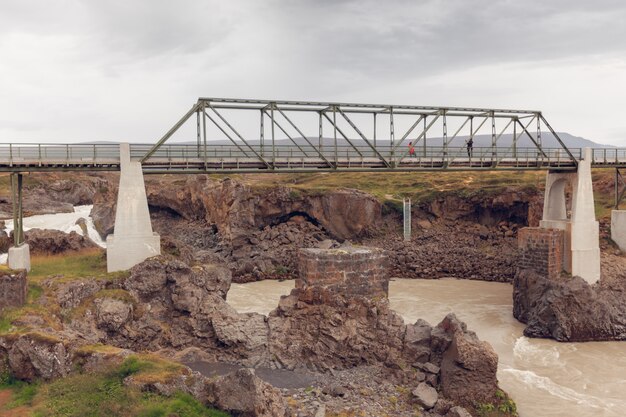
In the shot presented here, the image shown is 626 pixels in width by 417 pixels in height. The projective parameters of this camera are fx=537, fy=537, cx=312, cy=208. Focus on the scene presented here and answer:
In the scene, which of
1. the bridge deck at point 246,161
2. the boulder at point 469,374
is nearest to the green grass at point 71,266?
the bridge deck at point 246,161

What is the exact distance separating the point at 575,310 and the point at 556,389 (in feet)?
35.4

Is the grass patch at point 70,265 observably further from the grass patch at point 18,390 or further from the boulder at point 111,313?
the grass patch at point 18,390

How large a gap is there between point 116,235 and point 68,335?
9.37 meters

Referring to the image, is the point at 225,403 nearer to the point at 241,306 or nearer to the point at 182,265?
the point at 182,265

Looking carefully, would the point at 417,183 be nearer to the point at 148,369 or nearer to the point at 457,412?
the point at 457,412

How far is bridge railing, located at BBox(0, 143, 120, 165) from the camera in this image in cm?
3409

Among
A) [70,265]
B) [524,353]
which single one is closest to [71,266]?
[70,265]

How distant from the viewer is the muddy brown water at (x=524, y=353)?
2901 cm

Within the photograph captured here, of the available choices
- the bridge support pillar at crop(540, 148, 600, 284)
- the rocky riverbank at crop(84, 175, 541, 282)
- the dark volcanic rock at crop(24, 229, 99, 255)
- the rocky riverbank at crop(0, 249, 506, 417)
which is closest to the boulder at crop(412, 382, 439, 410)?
the rocky riverbank at crop(0, 249, 506, 417)

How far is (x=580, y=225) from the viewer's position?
4356 cm

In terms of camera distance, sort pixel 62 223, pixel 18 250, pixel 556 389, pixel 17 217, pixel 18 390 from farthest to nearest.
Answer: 1. pixel 62 223
2. pixel 17 217
3. pixel 18 250
4. pixel 556 389
5. pixel 18 390

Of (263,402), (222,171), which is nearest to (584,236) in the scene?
(222,171)

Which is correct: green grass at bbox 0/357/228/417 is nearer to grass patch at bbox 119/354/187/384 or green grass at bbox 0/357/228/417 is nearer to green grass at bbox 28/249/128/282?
grass patch at bbox 119/354/187/384

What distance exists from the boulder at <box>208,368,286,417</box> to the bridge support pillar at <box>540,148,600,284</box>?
31.1m
